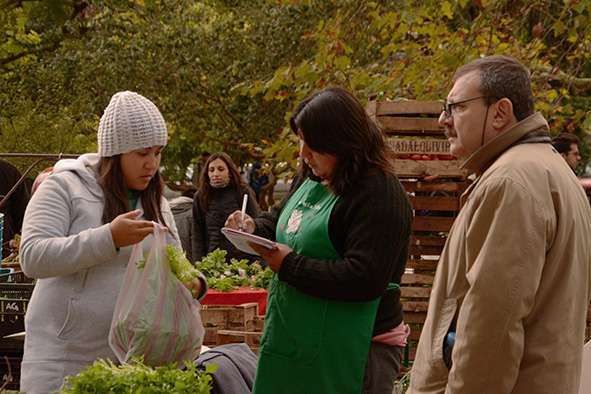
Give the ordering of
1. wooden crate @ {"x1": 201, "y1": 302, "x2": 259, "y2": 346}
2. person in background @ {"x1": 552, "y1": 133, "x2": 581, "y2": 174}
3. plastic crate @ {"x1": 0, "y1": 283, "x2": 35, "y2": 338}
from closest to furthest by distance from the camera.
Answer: plastic crate @ {"x1": 0, "y1": 283, "x2": 35, "y2": 338}
wooden crate @ {"x1": 201, "y1": 302, "x2": 259, "y2": 346}
person in background @ {"x1": 552, "y1": 133, "x2": 581, "y2": 174}

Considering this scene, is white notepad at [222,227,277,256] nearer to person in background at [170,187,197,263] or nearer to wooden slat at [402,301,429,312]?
wooden slat at [402,301,429,312]

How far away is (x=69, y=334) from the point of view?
100 inches

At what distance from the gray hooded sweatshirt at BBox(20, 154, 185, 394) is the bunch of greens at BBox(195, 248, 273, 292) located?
240 centimetres

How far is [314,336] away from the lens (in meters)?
2.55

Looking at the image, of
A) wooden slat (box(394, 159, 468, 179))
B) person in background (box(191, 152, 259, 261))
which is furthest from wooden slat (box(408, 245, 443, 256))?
person in background (box(191, 152, 259, 261))

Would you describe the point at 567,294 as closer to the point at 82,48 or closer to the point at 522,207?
the point at 522,207

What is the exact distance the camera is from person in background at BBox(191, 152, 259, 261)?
700 cm

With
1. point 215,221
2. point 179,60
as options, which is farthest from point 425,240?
point 179,60

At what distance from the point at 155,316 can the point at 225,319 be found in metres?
1.97

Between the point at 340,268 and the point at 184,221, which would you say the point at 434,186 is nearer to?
the point at 184,221

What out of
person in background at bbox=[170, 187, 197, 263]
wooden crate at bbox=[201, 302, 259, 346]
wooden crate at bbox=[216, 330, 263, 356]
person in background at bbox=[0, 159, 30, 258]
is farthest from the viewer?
person in background at bbox=[170, 187, 197, 263]

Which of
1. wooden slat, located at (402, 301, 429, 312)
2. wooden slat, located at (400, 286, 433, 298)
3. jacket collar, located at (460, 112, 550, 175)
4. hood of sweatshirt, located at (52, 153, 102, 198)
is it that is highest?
jacket collar, located at (460, 112, 550, 175)

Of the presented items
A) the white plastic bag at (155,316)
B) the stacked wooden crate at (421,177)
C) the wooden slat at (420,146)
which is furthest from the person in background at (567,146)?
the white plastic bag at (155,316)

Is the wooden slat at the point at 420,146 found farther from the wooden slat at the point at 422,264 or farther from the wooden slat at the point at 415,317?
the wooden slat at the point at 415,317
